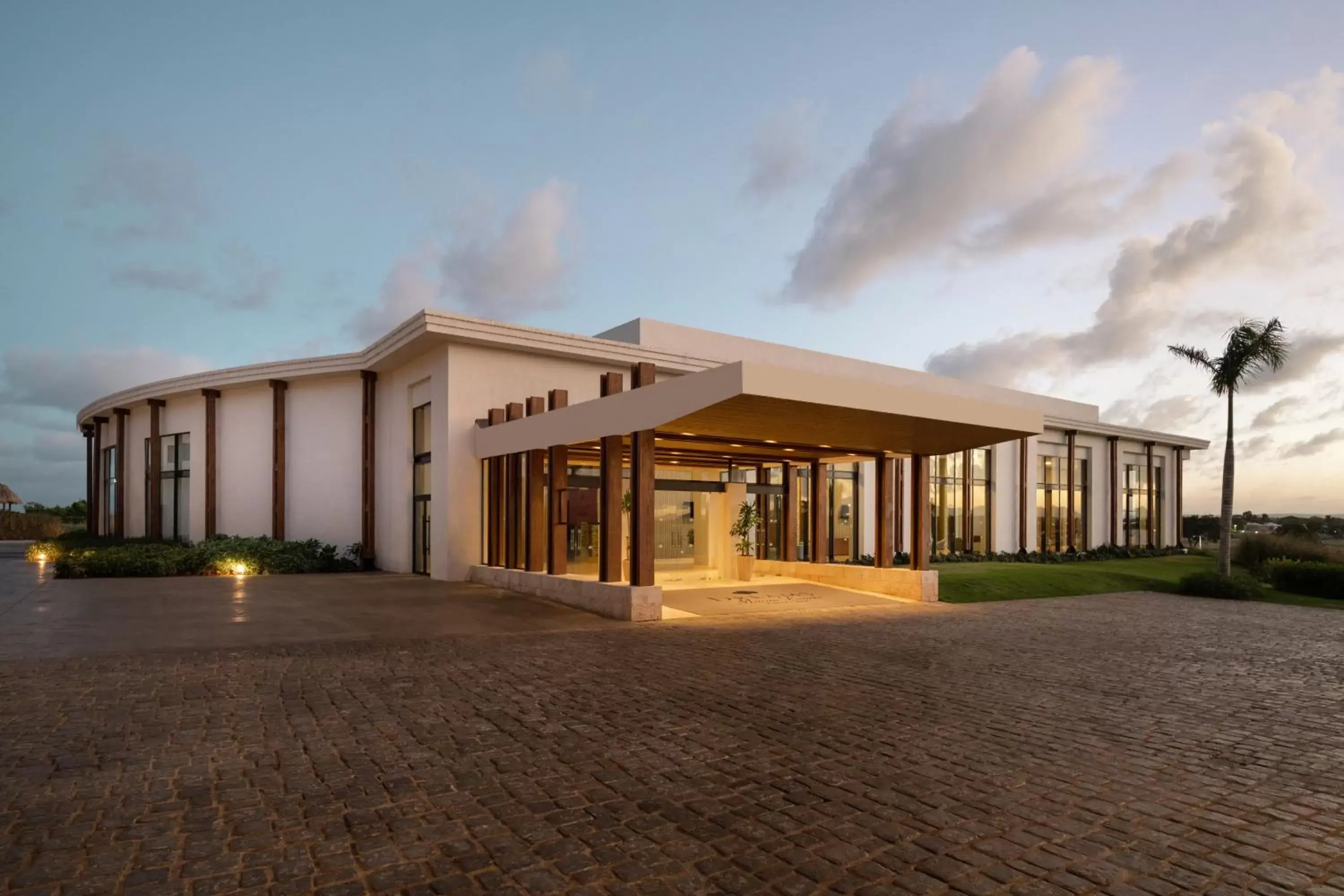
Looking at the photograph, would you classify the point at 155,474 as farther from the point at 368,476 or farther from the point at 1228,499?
the point at 1228,499

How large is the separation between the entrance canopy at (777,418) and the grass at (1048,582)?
16.0 feet

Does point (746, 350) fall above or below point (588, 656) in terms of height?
above

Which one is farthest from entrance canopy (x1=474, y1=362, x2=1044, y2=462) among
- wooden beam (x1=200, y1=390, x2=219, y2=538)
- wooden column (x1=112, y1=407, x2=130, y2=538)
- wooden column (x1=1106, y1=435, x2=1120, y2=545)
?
wooden column (x1=1106, y1=435, x2=1120, y2=545)

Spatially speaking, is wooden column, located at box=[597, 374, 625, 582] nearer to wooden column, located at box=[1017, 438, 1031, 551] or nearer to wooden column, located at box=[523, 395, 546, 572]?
wooden column, located at box=[523, 395, 546, 572]

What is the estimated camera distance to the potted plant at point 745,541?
804 inches

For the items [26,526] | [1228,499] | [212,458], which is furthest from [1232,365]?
[26,526]

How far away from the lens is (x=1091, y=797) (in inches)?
192

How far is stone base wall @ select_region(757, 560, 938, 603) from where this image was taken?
1683cm

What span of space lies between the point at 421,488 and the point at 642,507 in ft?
35.1

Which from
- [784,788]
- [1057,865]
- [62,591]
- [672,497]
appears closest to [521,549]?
[672,497]

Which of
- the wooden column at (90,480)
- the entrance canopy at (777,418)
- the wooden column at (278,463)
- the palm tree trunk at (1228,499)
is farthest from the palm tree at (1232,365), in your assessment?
the wooden column at (90,480)

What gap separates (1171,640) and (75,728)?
45.5 feet

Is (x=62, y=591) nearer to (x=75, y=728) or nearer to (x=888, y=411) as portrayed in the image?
(x=75, y=728)

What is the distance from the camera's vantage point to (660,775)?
5.22 meters
